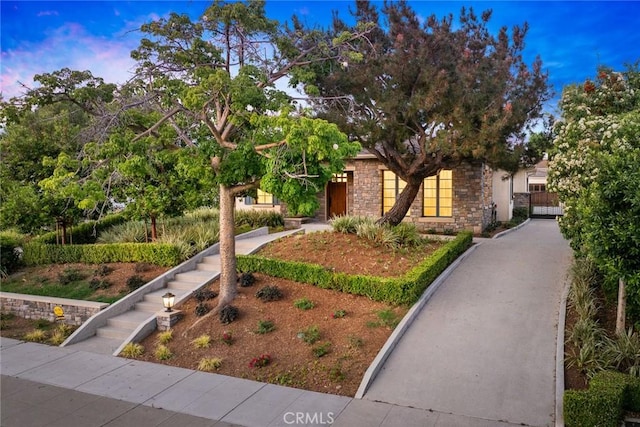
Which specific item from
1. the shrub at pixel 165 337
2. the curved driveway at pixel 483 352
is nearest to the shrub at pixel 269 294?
the shrub at pixel 165 337

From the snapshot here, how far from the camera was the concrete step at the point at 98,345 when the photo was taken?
9.03m

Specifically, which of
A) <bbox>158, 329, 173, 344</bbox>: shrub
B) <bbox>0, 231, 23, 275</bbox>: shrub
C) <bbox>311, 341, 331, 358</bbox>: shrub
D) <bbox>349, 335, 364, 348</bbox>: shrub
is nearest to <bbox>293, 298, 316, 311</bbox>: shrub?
<bbox>311, 341, 331, 358</bbox>: shrub

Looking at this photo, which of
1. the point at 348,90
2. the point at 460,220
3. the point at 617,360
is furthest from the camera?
the point at 460,220

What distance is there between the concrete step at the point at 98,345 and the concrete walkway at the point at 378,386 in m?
0.22

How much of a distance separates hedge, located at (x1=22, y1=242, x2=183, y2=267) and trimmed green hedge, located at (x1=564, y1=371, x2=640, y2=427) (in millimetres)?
9883

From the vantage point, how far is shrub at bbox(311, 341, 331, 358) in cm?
780

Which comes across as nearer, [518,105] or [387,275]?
[387,275]

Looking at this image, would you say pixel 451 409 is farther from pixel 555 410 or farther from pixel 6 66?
pixel 6 66

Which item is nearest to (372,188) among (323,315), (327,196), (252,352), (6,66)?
(327,196)

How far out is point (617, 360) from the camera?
6727 millimetres

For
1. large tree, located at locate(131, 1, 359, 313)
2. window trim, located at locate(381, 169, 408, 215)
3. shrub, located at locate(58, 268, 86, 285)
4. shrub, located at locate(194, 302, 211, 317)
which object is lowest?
shrub, located at locate(194, 302, 211, 317)

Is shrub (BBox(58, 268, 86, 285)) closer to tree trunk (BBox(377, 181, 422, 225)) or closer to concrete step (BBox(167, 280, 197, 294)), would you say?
concrete step (BBox(167, 280, 197, 294))

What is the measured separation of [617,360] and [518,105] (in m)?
7.35

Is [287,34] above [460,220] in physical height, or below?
above
